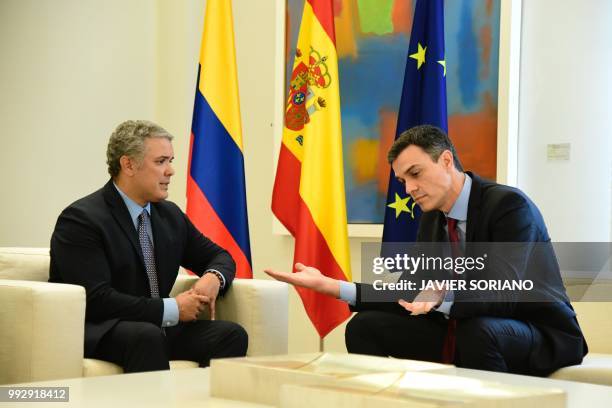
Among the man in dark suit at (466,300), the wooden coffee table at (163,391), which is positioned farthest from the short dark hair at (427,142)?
the wooden coffee table at (163,391)

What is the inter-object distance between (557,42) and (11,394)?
336cm

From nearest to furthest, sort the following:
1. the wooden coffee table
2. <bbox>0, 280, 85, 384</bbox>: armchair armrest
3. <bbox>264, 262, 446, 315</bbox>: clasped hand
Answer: the wooden coffee table
<bbox>0, 280, 85, 384</bbox>: armchair armrest
<bbox>264, 262, 446, 315</bbox>: clasped hand

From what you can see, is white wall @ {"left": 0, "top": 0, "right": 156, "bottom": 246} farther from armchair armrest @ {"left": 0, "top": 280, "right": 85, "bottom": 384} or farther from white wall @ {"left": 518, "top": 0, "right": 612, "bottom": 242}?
white wall @ {"left": 518, "top": 0, "right": 612, "bottom": 242}

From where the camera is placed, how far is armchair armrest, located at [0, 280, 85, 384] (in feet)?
9.05

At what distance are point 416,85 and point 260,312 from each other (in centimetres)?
145

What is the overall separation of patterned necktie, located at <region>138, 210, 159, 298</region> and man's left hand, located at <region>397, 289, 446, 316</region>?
98 cm

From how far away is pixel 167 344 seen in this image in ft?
10.8

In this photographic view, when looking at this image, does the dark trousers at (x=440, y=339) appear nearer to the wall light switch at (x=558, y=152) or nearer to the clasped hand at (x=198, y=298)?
the clasped hand at (x=198, y=298)

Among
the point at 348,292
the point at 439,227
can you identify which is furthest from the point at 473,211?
the point at 348,292

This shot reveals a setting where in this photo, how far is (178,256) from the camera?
3471 mm

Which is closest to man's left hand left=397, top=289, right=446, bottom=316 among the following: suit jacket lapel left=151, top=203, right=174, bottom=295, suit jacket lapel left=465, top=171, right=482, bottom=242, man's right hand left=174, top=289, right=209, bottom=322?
suit jacket lapel left=465, top=171, right=482, bottom=242

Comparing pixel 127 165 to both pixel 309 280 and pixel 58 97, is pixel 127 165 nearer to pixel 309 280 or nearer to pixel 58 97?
pixel 309 280

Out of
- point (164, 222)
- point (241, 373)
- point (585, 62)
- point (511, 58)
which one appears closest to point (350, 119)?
point (511, 58)

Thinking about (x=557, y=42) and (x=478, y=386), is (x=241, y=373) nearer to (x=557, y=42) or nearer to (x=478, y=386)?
(x=478, y=386)
